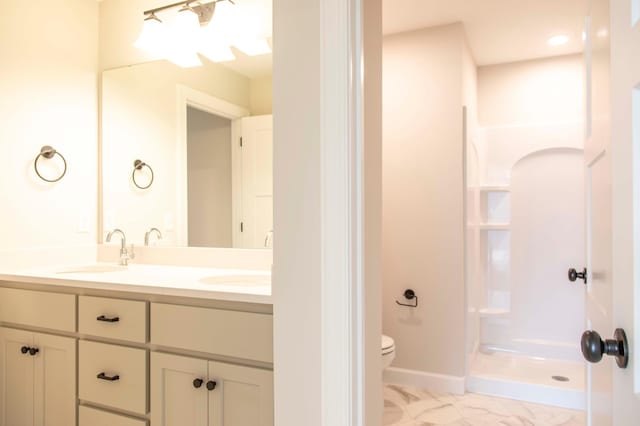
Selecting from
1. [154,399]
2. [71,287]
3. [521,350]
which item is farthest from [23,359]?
[521,350]

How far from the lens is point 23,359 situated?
1.82 m

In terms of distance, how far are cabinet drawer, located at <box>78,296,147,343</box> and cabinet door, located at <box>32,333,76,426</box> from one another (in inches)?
5.3

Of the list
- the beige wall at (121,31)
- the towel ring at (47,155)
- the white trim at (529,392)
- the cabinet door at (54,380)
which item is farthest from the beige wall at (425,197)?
the towel ring at (47,155)

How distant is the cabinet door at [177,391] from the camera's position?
1396 millimetres

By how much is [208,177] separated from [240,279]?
2.29 feet

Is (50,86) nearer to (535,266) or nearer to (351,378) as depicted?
(351,378)

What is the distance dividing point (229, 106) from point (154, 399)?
144 centimetres

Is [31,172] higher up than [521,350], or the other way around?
[31,172]

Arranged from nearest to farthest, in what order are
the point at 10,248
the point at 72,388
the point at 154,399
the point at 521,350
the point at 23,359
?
the point at 154,399, the point at 72,388, the point at 23,359, the point at 10,248, the point at 521,350

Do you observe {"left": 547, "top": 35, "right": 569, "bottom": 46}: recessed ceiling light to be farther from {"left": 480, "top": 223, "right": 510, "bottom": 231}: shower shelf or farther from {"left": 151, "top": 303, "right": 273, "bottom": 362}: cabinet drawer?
{"left": 151, "top": 303, "right": 273, "bottom": 362}: cabinet drawer

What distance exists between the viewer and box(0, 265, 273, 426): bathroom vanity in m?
1.33

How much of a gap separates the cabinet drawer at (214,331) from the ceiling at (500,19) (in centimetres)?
209

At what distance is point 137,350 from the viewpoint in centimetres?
151

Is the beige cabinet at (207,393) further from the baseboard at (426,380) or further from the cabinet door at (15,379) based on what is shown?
the baseboard at (426,380)
